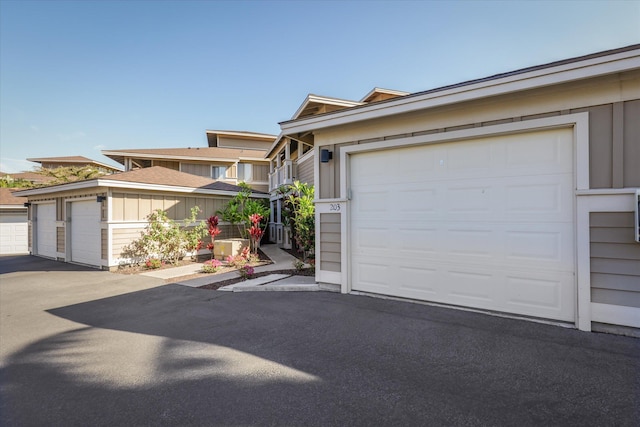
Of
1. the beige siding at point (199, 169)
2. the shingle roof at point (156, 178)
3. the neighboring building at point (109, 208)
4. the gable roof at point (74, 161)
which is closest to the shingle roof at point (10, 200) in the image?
the neighboring building at point (109, 208)

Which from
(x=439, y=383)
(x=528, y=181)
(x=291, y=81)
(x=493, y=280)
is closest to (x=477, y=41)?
(x=528, y=181)

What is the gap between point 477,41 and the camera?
721cm

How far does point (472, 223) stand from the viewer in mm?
4336

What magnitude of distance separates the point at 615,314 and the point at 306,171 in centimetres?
974

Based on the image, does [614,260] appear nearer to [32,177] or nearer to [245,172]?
[245,172]

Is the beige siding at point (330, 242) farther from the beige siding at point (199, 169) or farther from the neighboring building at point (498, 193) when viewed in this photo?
the beige siding at point (199, 169)

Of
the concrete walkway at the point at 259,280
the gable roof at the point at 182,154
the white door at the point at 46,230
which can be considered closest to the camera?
the concrete walkway at the point at 259,280

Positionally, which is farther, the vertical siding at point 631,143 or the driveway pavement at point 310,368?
the vertical siding at point 631,143

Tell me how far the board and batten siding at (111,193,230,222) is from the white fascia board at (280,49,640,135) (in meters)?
7.13

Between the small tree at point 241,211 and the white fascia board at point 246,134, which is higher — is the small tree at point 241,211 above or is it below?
below

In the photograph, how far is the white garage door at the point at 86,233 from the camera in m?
9.44

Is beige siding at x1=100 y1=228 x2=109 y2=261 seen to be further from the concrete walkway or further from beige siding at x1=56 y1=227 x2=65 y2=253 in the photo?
beige siding at x1=56 y1=227 x2=65 y2=253

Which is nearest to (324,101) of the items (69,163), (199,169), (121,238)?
(121,238)

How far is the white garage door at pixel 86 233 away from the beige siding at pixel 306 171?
23.0 ft
